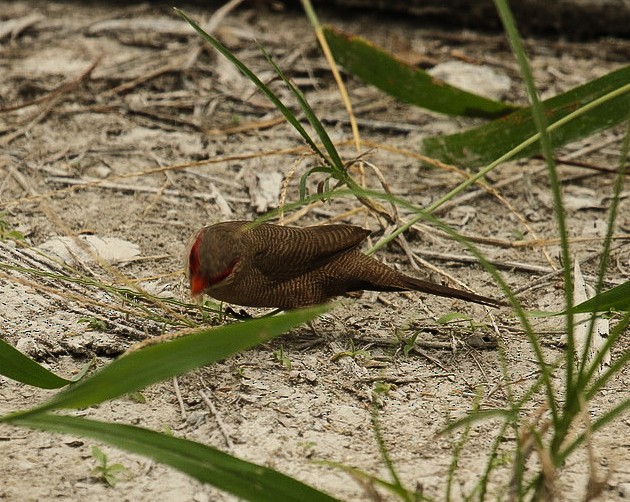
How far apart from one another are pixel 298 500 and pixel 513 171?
3268 millimetres

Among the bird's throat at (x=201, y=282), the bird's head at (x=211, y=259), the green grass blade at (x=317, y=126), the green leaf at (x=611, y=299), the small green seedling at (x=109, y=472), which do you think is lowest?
the small green seedling at (x=109, y=472)

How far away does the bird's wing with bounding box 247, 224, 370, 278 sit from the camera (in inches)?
139

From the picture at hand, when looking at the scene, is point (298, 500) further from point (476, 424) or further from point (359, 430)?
point (476, 424)

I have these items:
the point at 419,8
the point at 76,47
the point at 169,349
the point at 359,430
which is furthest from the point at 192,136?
the point at 169,349

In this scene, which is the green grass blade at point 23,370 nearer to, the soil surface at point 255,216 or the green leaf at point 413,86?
the soil surface at point 255,216

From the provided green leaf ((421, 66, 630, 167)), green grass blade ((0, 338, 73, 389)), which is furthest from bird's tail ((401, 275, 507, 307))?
green grass blade ((0, 338, 73, 389))

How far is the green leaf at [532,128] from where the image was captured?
432 centimetres

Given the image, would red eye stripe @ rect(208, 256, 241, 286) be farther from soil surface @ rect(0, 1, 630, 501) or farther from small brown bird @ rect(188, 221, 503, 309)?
soil surface @ rect(0, 1, 630, 501)

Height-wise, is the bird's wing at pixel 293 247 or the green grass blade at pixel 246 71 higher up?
the green grass blade at pixel 246 71

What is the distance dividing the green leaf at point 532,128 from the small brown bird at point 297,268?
1.02m

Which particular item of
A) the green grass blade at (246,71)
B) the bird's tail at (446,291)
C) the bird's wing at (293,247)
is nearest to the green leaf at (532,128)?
the bird's tail at (446,291)

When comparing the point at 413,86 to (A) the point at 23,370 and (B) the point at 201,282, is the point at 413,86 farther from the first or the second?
(A) the point at 23,370

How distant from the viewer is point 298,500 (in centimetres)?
214

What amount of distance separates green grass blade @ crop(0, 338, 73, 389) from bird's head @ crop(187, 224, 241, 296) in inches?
26.5
